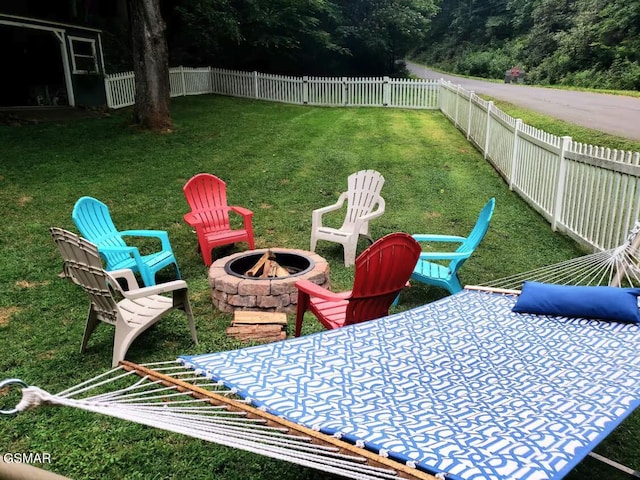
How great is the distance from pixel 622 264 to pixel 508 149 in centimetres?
546

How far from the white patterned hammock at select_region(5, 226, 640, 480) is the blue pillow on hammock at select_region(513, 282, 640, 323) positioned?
0.24 ft

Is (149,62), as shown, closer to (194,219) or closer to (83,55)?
(83,55)

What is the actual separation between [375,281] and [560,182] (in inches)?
166

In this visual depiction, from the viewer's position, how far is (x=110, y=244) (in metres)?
5.61

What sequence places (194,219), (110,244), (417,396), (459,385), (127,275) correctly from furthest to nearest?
(194,219)
(110,244)
(127,275)
(459,385)
(417,396)

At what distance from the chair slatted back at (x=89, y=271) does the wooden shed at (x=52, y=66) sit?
1405cm

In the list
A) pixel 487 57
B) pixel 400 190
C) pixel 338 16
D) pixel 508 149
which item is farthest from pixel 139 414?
pixel 487 57

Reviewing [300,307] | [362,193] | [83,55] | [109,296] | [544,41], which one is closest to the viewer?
[109,296]

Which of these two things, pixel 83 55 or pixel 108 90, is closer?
pixel 108 90

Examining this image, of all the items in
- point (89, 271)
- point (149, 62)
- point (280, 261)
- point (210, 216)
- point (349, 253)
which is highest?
point (149, 62)

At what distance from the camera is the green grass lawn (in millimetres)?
3098

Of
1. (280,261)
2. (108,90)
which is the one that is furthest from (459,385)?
(108,90)

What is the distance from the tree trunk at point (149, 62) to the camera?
39.5 ft

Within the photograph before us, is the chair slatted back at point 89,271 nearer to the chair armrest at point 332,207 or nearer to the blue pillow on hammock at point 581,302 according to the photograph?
the blue pillow on hammock at point 581,302
